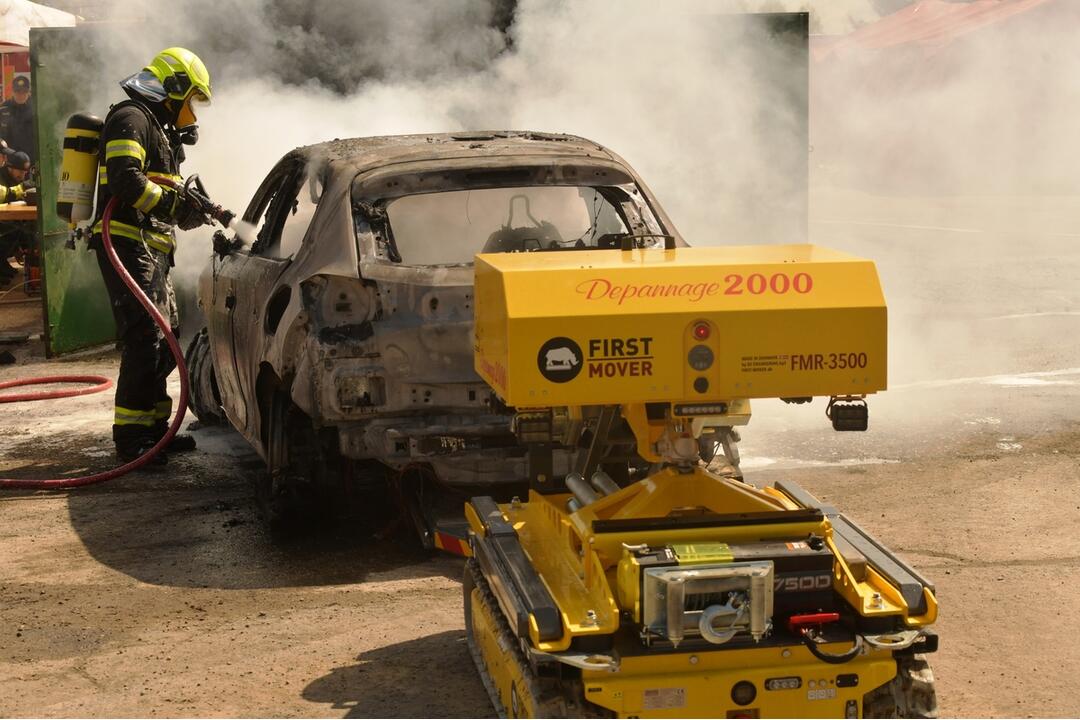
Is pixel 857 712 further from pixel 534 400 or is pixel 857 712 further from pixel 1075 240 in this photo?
pixel 1075 240

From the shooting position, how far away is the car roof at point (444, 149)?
699cm

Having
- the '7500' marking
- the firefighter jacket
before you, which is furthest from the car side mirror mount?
the '7500' marking

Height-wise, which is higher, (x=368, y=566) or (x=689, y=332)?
(x=689, y=332)

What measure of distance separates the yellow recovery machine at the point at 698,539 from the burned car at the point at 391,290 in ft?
4.40

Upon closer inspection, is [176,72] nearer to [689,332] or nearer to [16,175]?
[689,332]

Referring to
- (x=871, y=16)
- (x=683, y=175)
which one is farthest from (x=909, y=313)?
(x=871, y=16)

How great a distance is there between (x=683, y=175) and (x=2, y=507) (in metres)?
7.13

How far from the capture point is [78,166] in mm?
8625

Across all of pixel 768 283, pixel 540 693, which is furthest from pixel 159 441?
pixel 768 283

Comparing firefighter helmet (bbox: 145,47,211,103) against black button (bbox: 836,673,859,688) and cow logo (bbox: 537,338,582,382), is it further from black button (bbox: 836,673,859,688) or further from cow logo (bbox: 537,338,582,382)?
black button (bbox: 836,673,859,688)

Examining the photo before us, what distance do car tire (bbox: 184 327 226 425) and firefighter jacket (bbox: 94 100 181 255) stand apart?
2.08ft

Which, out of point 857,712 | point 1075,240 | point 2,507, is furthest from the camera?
point 1075,240

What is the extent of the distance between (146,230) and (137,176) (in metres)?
0.45

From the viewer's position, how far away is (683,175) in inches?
525
